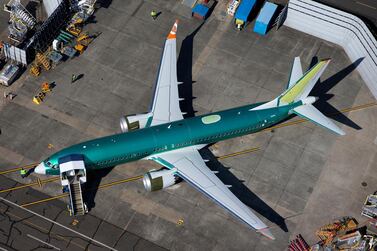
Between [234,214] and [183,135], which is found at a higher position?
[183,135]

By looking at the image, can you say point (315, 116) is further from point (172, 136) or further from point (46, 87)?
point (46, 87)

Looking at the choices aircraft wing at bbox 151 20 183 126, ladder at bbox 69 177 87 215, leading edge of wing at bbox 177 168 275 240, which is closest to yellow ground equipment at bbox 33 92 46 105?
aircraft wing at bbox 151 20 183 126

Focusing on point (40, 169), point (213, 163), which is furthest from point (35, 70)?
point (213, 163)

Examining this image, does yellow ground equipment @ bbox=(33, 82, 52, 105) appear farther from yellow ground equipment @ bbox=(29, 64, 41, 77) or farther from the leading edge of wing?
the leading edge of wing

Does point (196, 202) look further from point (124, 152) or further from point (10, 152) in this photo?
point (10, 152)

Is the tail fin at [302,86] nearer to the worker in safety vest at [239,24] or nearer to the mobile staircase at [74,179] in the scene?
the worker in safety vest at [239,24]

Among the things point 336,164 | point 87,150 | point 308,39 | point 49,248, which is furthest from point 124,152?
point 308,39

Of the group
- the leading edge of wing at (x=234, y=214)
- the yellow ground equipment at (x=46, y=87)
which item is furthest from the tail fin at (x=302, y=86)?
the yellow ground equipment at (x=46, y=87)
